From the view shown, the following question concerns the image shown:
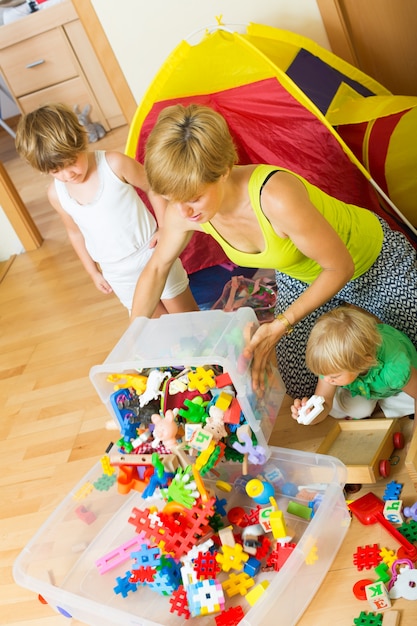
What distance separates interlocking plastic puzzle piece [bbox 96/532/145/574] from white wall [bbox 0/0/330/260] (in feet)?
4.52

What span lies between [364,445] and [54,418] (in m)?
0.89

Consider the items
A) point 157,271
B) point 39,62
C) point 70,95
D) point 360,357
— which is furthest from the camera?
point 70,95

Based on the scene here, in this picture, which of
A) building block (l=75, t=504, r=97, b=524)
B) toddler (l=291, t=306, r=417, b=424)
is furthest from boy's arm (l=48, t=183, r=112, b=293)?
toddler (l=291, t=306, r=417, b=424)

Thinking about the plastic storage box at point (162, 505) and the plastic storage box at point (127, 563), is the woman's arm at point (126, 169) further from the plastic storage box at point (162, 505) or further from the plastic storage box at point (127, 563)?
the plastic storage box at point (127, 563)

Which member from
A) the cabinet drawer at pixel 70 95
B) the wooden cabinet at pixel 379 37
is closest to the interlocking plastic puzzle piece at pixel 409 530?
the wooden cabinet at pixel 379 37

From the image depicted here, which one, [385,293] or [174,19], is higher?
[174,19]

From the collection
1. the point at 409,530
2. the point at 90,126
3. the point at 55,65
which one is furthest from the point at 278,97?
the point at 55,65

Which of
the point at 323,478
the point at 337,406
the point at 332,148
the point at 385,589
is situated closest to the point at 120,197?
the point at 332,148

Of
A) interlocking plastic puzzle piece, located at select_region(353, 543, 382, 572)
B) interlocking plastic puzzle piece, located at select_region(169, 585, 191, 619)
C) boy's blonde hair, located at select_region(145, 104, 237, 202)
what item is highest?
boy's blonde hair, located at select_region(145, 104, 237, 202)

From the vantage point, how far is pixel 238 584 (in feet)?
3.94

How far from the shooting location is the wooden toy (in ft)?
4.21

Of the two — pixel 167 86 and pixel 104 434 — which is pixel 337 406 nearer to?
pixel 104 434

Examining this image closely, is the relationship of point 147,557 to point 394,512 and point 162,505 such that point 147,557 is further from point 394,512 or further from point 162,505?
point 394,512

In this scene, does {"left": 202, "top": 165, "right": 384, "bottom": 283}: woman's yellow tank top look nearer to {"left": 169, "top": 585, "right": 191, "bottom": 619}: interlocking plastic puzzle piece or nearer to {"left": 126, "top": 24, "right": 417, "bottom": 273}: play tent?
{"left": 126, "top": 24, "right": 417, "bottom": 273}: play tent
